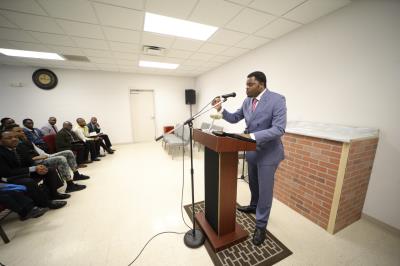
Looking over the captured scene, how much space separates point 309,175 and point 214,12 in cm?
252

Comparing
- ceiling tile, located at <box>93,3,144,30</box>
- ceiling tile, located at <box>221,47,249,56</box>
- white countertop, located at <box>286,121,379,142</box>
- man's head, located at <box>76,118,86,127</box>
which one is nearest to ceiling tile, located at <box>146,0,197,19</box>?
Answer: ceiling tile, located at <box>93,3,144,30</box>

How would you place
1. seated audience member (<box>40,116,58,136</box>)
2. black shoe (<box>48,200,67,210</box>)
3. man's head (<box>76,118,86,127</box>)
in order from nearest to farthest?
black shoe (<box>48,200,67,210</box>) → man's head (<box>76,118,86,127</box>) → seated audience member (<box>40,116,58,136</box>)

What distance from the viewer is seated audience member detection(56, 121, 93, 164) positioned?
10.8 ft

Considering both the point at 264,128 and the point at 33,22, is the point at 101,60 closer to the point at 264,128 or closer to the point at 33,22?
the point at 33,22

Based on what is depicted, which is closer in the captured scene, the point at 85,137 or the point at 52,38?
the point at 52,38

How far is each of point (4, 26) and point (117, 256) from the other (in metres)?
3.85

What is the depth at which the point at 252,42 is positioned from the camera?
3125 millimetres

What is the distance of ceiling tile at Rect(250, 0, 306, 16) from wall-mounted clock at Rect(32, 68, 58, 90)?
6.34 meters

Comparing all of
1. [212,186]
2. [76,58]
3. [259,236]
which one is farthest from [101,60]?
[259,236]

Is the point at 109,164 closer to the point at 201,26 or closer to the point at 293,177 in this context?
the point at 201,26

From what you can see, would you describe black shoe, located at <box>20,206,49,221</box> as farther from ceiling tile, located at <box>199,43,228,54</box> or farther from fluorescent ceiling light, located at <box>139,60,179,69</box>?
fluorescent ceiling light, located at <box>139,60,179,69</box>

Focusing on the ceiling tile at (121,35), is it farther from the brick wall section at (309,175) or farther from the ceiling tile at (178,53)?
the brick wall section at (309,175)

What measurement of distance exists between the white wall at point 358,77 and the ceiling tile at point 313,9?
0.10 metres

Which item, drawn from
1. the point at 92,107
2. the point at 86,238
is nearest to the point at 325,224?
the point at 86,238
